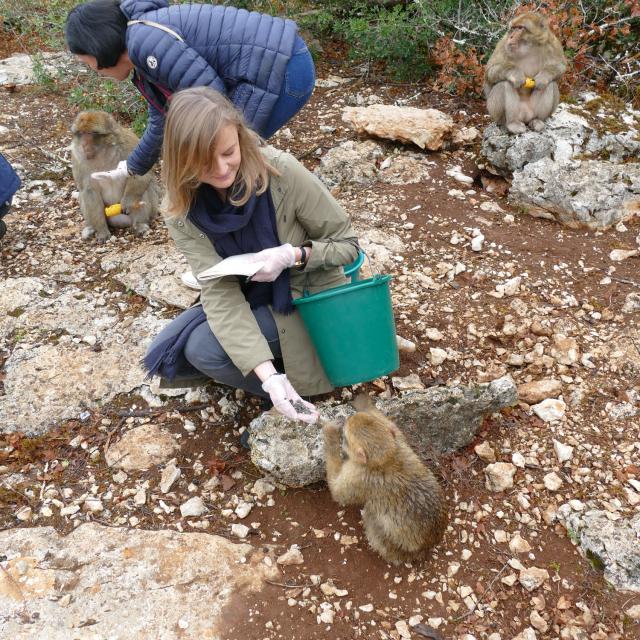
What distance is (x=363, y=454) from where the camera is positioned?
2.70 meters

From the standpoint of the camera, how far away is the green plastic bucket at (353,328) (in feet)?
9.30

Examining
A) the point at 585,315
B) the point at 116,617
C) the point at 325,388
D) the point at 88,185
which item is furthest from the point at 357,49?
the point at 116,617

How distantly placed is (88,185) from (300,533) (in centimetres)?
363

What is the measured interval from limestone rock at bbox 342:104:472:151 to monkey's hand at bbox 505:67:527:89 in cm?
64

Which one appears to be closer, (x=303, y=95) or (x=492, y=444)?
(x=492, y=444)

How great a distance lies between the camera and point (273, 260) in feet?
9.22

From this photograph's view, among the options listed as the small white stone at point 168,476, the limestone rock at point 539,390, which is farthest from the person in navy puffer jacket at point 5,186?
the limestone rock at point 539,390

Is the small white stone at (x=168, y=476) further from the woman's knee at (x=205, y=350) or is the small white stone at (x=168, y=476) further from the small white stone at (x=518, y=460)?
the small white stone at (x=518, y=460)

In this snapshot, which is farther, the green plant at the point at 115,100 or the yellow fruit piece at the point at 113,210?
the green plant at the point at 115,100

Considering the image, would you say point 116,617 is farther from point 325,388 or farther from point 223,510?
point 325,388

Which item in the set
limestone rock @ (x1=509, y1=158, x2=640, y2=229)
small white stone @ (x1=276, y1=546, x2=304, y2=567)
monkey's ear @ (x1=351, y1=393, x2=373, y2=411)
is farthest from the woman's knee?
limestone rock @ (x1=509, y1=158, x2=640, y2=229)

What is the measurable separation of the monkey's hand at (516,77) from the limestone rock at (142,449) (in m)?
4.21

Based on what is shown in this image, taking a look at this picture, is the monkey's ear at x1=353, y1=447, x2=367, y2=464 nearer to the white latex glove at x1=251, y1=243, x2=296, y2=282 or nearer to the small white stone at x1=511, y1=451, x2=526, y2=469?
the white latex glove at x1=251, y1=243, x2=296, y2=282

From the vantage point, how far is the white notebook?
280 centimetres
